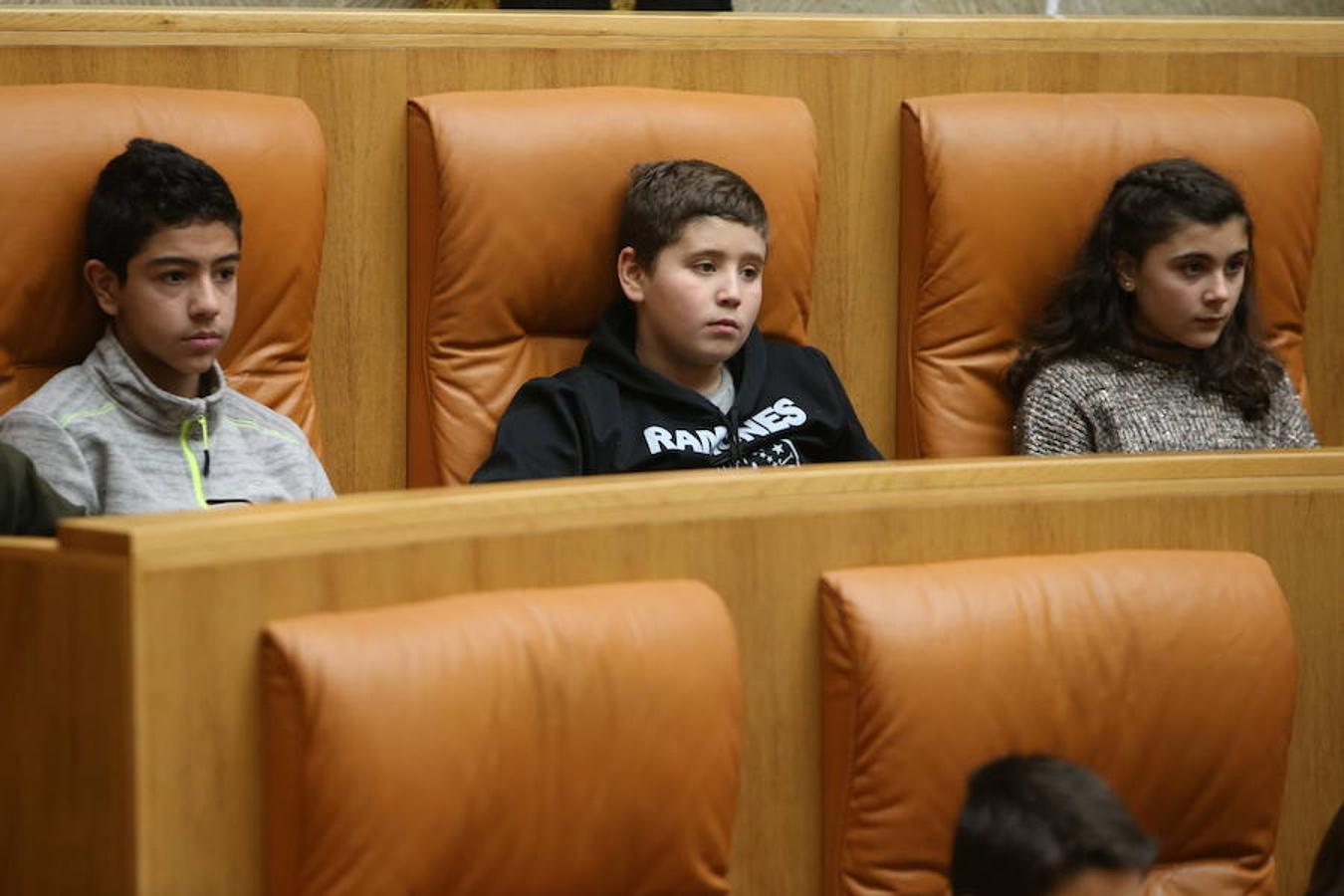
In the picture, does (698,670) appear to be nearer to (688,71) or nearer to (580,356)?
(580,356)

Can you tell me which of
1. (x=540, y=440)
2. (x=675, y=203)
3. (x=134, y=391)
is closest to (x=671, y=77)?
(x=675, y=203)

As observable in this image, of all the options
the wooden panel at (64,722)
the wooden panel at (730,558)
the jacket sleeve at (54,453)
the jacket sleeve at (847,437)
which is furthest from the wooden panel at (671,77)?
the wooden panel at (64,722)

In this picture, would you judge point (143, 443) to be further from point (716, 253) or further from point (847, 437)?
point (847, 437)

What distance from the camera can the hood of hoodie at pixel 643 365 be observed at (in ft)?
7.21

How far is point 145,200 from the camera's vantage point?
1.93 metres

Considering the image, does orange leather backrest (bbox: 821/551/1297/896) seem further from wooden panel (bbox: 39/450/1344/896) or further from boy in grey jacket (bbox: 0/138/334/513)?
boy in grey jacket (bbox: 0/138/334/513)

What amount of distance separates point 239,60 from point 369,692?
920mm

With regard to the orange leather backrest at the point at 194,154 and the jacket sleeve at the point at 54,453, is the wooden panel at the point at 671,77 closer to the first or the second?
the orange leather backrest at the point at 194,154

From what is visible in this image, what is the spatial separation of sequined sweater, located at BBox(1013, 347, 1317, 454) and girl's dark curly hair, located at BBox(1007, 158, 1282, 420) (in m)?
0.02

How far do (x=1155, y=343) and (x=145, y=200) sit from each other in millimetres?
1176

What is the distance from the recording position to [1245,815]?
1.90 metres

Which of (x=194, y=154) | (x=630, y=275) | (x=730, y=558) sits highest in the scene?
(x=194, y=154)

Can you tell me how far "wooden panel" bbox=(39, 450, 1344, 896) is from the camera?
1480mm

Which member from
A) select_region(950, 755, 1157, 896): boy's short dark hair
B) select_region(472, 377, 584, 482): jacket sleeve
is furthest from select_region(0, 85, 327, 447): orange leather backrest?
select_region(950, 755, 1157, 896): boy's short dark hair
